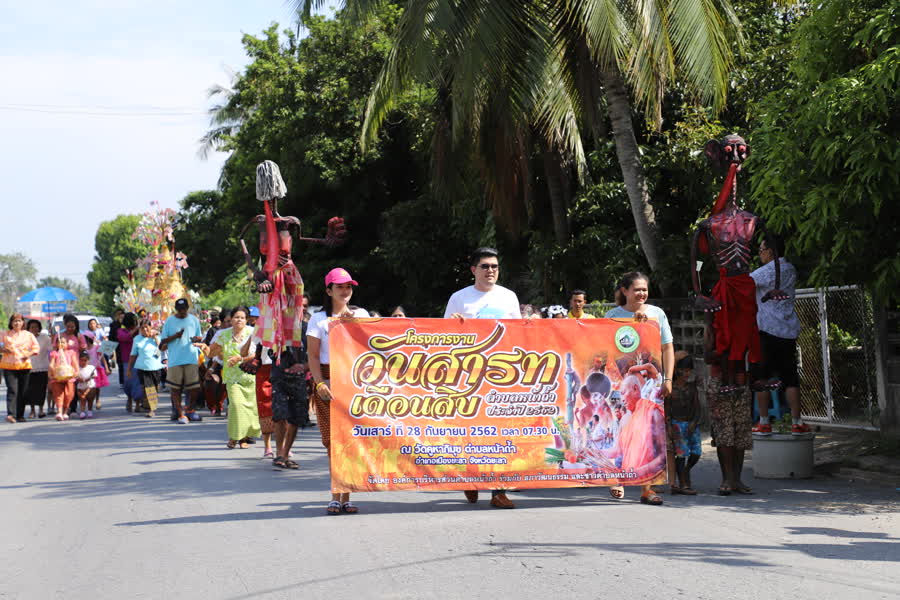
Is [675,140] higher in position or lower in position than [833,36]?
higher

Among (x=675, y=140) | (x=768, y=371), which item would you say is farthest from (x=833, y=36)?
(x=675, y=140)

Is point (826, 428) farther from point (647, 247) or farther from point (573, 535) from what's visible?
point (573, 535)

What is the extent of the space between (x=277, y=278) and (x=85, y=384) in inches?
401

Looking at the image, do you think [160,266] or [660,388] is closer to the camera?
[660,388]

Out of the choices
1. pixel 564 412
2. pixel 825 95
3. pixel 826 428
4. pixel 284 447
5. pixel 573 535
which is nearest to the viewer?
pixel 573 535

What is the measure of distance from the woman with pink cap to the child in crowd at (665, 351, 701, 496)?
2724 mm

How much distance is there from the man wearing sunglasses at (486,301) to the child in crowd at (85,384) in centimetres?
1290

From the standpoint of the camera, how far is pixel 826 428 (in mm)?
12195

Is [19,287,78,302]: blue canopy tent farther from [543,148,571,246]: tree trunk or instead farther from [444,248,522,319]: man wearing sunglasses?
[444,248,522,319]: man wearing sunglasses

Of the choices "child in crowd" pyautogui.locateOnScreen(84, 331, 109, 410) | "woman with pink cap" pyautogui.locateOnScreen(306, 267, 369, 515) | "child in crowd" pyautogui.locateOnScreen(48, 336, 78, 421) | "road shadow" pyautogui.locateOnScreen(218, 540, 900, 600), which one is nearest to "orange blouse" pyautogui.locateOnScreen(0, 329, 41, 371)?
"child in crowd" pyautogui.locateOnScreen(48, 336, 78, 421)

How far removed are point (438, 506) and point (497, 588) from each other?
2.94m

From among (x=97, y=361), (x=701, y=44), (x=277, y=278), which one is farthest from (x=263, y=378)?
(x=97, y=361)

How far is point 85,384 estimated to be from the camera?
19703 mm

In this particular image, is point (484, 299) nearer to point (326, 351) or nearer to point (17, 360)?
point (326, 351)
